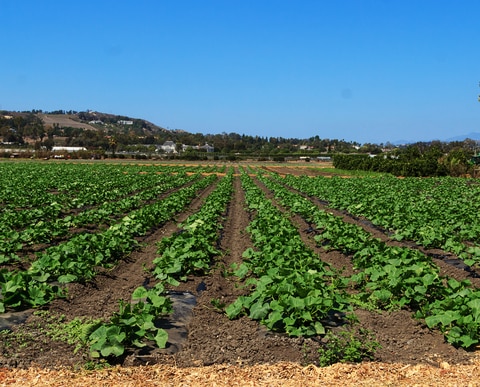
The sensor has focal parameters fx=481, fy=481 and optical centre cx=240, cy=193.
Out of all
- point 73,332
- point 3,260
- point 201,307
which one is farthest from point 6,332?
point 3,260

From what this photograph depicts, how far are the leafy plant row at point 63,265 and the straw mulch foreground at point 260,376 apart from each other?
191 cm

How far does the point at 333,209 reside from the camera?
22.2 meters

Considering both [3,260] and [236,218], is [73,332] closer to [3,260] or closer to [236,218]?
[3,260]

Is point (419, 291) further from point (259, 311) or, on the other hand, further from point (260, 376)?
point (260, 376)

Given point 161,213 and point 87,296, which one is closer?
point 87,296

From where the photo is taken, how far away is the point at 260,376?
17.0 feet

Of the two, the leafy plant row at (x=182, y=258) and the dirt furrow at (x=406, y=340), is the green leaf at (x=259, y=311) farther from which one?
the leafy plant row at (x=182, y=258)

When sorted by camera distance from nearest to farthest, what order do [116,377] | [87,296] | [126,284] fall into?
[116,377]
[87,296]
[126,284]

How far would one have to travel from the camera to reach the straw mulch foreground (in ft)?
16.5

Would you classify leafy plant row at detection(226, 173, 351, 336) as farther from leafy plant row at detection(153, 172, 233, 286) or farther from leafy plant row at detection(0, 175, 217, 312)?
leafy plant row at detection(0, 175, 217, 312)

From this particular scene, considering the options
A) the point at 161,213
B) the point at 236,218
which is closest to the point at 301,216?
the point at 236,218

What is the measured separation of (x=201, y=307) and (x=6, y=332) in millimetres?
2709

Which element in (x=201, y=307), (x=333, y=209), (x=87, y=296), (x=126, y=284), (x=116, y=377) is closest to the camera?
(x=116, y=377)

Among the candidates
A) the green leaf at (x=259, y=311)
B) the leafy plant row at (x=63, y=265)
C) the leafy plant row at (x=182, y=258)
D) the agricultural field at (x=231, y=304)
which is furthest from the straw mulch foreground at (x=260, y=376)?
the leafy plant row at (x=182, y=258)
